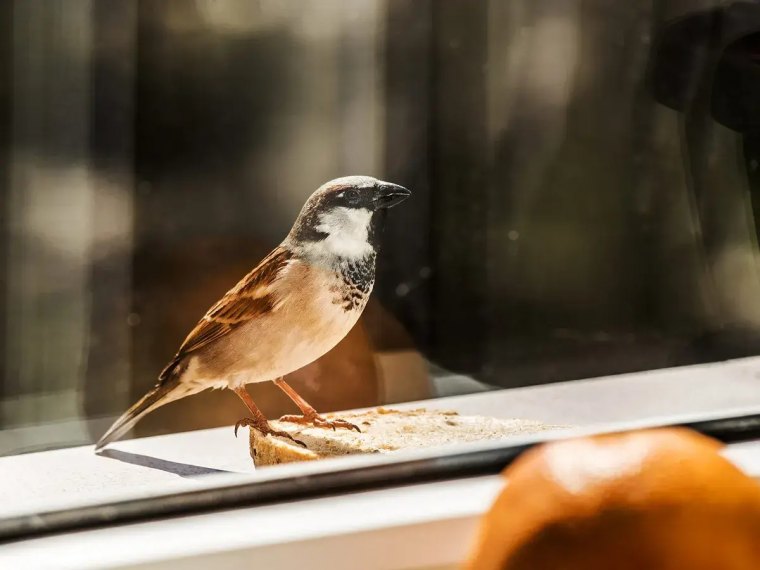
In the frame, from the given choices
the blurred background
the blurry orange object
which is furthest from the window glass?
the blurry orange object

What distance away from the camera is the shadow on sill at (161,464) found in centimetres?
68

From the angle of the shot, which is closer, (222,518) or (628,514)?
(628,514)

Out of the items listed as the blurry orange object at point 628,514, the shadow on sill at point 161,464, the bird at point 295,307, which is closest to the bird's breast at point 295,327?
the bird at point 295,307

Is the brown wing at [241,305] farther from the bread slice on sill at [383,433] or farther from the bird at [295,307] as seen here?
the bread slice on sill at [383,433]

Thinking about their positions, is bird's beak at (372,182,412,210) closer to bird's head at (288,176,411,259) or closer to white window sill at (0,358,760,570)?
bird's head at (288,176,411,259)

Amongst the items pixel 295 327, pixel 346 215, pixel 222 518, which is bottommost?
pixel 222 518

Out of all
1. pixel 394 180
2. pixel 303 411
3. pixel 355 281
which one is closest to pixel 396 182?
pixel 394 180

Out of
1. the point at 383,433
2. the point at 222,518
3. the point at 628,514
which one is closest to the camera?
the point at 628,514

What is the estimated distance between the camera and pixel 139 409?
688 millimetres

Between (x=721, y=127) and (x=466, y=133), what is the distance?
1.22ft

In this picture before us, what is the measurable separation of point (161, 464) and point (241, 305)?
6.7 inches

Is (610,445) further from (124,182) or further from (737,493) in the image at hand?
(124,182)

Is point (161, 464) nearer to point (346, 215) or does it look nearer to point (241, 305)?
point (241, 305)

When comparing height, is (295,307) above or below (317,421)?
above
